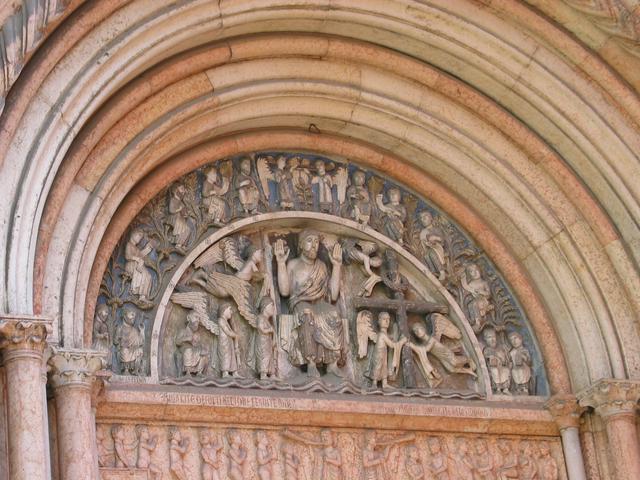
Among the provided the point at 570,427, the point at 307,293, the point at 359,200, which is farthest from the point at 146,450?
the point at 570,427

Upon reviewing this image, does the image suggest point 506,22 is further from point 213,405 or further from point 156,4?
point 213,405

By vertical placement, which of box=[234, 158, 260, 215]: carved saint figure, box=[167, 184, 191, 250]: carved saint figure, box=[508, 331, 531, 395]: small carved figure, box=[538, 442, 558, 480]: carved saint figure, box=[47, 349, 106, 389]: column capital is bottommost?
box=[538, 442, 558, 480]: carved saint figure

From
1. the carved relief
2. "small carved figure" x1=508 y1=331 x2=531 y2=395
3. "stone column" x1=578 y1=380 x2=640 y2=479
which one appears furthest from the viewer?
"small carved figure" x1=508 y1=331 x2=531 y2=395

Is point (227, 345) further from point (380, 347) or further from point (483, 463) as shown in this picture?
point (483, 463)

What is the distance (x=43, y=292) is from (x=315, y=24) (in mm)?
3472

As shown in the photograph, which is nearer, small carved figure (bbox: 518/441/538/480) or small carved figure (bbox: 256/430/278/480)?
small carved figure (bbox: 256/430/278/480)

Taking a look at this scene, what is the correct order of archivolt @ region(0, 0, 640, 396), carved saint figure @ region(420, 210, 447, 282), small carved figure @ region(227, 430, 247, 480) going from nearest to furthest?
small carved figure @ region(227, 430, 247, 480)
archivolt @ region(0, 0, 640, 396)
carved saint figure @ region(420, 210, 447, 282)

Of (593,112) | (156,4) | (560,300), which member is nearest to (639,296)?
(560,300)

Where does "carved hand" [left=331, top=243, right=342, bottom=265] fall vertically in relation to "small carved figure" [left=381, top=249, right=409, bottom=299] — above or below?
above

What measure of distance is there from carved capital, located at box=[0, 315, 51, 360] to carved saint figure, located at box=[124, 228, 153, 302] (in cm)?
211

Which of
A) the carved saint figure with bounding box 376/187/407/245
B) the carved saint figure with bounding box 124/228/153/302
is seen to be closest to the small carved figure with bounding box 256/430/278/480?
the carved saint figure with bounding box 124/228/153/302

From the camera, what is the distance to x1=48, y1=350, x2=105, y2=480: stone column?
39.3ft

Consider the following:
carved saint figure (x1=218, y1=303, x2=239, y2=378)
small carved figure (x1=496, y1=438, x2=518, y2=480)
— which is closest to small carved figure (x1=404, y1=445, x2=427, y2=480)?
small carved figure (x1=496, y1=438, x2=518, y2=480)

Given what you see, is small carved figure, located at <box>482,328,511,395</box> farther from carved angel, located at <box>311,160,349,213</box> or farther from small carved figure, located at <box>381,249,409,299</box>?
carved angel, located at <box>311,160,349,213</box>
